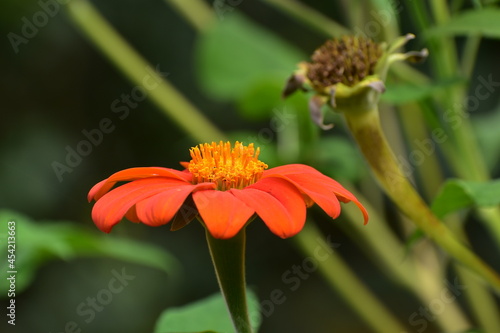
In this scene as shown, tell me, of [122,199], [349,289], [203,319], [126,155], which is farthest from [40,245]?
[126,155]

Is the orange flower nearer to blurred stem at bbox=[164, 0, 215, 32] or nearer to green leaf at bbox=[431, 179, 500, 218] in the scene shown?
green leaf at bbox=[431, 179, 500, 218]

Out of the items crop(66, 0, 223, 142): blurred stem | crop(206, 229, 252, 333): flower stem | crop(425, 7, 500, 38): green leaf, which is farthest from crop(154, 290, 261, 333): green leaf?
crop(66, 0, 223, 142): blurred stem

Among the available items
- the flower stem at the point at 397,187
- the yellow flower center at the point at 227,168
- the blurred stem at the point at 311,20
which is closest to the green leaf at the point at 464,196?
the flower stem at the point at 397,187

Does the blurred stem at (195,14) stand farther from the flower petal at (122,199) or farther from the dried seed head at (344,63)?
the flower petal at (122,199)

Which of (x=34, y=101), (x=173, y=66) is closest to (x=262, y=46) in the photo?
(x=173, y=66)

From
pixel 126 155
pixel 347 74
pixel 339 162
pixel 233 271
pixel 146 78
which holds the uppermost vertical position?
pixel 126 155

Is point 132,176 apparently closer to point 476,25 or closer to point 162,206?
point 162,206
